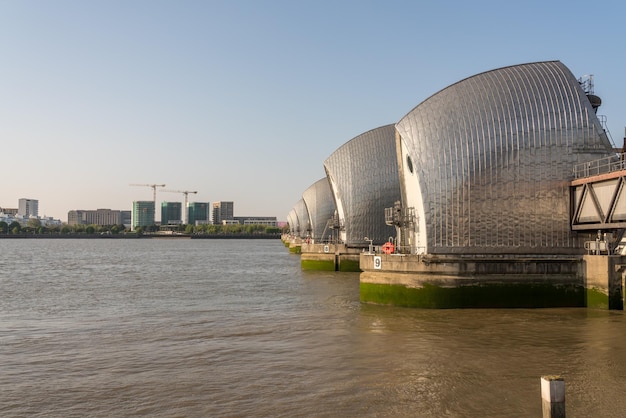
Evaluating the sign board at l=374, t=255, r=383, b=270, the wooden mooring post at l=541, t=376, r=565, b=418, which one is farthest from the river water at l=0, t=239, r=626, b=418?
the wooden mooring post at l=541, t=376, r=565, b=418

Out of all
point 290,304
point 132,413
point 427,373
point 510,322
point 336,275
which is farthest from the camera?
point 336,275

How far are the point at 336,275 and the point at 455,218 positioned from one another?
2646 cm

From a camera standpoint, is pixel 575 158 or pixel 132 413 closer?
pixel 132 413

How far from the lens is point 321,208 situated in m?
91.6

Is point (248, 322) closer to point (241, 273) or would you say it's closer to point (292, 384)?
point (292, 384)

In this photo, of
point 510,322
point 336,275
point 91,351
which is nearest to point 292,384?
point 91,351

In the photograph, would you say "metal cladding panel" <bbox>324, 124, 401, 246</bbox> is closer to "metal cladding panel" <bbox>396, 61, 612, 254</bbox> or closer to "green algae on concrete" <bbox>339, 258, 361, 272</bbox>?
"green algae on concrete" <bbox>339, 258, 361, 272</bbox>

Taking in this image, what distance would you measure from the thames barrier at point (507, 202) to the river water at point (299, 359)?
144 cm

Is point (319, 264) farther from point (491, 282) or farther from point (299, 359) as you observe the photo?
point (299, 359)

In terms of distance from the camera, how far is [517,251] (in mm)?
31359

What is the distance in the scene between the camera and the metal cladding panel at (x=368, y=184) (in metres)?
58.3

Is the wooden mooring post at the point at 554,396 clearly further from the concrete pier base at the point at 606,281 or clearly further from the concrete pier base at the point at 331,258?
the concrete pier base at the point at 331,258

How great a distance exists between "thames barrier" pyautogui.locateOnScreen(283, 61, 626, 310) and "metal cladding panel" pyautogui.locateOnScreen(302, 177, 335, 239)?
5300cm

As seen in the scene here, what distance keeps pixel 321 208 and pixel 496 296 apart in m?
62.6
